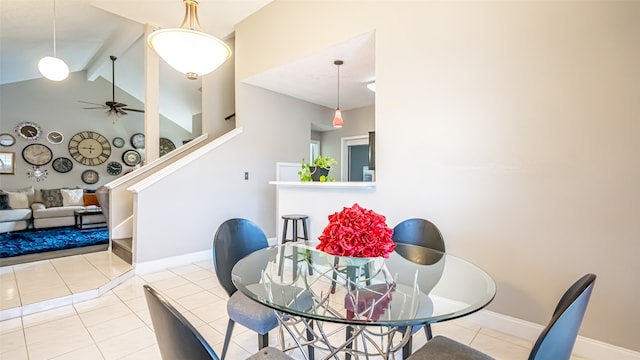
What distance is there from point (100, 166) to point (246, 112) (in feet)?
20.5

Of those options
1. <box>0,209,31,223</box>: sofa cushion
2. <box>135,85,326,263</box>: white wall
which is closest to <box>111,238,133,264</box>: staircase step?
<box>135,85,326,263</box>: white wall

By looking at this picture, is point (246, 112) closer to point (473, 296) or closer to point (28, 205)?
point (473, 296)

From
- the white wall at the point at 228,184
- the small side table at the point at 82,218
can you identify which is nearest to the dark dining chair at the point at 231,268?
the white wall at the point at 228,184

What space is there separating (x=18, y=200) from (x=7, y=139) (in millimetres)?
1917

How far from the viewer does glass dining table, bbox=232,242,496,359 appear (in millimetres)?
1123

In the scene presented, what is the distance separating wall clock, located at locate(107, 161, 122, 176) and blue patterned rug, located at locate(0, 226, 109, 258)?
2.55 meters

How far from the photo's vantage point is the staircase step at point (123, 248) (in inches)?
138

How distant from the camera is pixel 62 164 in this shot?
7.36 meters

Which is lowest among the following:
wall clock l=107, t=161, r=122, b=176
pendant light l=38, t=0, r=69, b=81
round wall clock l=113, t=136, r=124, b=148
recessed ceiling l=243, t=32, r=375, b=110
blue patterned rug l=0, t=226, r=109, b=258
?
blue patterned rug l=0, t=226, r=109, b=258

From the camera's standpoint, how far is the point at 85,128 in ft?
25.6

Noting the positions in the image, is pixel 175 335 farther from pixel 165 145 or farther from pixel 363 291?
pixel 165 145

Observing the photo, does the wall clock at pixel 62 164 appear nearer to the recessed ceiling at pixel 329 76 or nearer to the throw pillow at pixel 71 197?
the throw pillow at pixel 71 197

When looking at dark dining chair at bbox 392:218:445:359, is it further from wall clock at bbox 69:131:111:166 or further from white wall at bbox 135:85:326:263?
wall clock at bbox 69:131:111:166

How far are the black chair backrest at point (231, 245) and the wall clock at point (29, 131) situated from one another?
27.6ft
